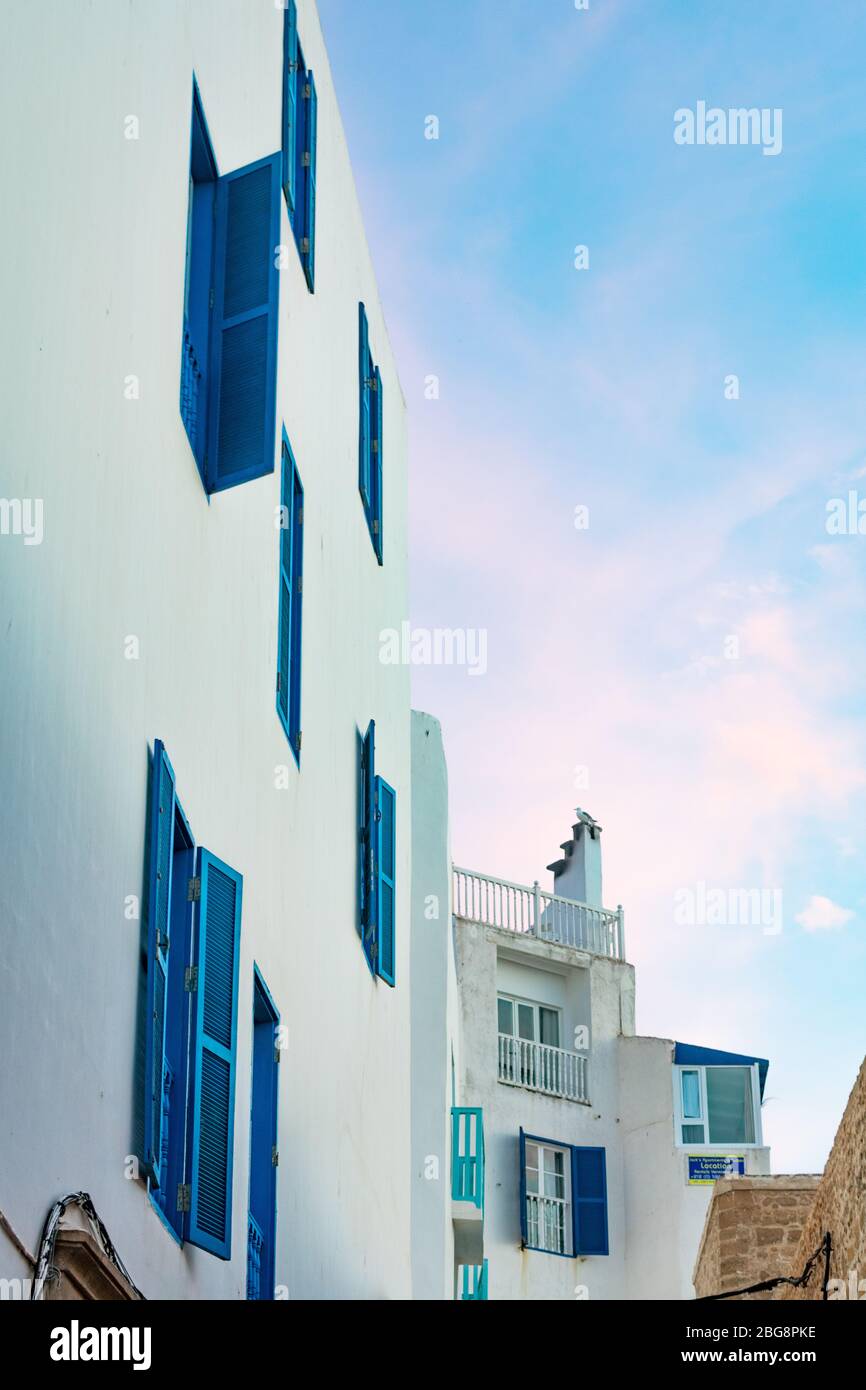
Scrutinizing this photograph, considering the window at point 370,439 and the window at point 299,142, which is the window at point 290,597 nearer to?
the window at point 299,142

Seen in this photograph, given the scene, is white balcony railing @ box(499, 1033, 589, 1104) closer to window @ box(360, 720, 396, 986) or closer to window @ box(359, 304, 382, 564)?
window @ box(360, 720, 396, 986)

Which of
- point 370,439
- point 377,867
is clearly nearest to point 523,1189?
point 377,867

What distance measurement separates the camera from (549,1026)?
105ft

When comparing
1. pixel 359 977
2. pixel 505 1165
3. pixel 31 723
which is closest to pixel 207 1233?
pixel 31 723

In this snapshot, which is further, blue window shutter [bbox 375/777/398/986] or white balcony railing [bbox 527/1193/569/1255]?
white balcony railing [bbox 527/1193/569/1255]

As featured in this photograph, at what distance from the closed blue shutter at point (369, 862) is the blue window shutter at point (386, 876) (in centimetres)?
27

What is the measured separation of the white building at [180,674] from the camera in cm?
629

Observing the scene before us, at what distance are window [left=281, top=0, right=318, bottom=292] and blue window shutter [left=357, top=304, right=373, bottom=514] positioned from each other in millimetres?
2214

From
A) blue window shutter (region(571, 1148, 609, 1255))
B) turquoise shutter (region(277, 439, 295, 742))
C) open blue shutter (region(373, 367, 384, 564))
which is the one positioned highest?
open blue shutter (region(373, 367, 384, 564))

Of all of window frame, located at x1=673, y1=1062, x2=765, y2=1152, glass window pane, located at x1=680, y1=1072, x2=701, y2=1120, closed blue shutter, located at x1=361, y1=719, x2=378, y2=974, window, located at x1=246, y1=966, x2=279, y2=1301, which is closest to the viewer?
window, located at x1=246, y1=966, x2=279, y2=1301

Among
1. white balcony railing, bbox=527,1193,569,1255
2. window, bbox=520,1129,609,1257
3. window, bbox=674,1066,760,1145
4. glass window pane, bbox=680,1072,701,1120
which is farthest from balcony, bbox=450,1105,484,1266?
glass window pane, bbox=680,1072,701,1120

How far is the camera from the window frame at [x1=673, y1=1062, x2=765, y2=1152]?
31188 mm
